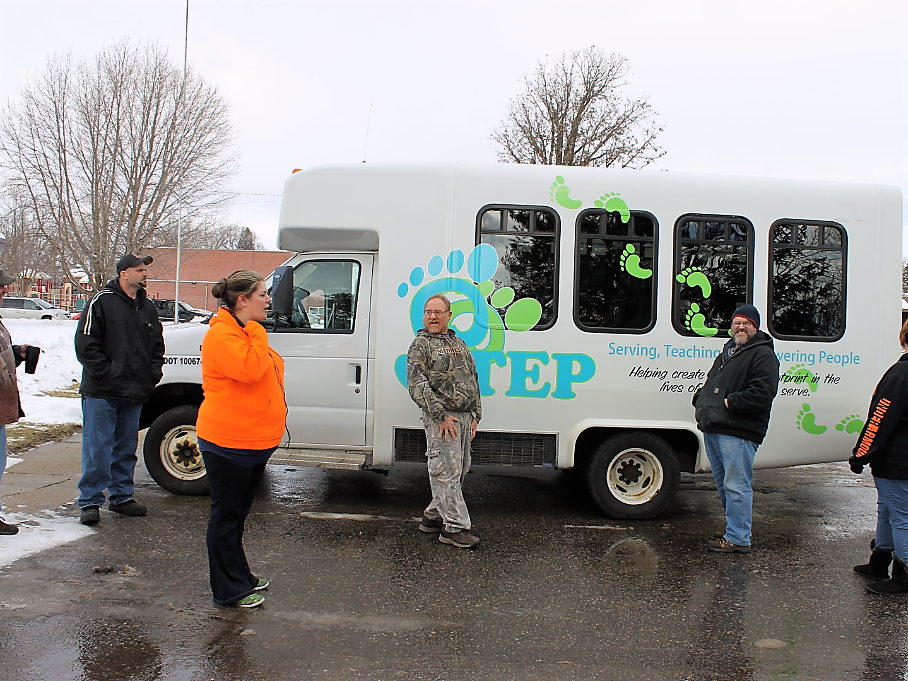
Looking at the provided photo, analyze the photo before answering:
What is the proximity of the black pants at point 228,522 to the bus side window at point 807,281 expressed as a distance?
4.28 meters

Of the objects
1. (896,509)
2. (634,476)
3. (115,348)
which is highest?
(115,348)

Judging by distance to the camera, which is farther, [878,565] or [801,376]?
[801,376]

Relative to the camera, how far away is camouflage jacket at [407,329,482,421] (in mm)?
4996

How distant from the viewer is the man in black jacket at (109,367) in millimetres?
5328

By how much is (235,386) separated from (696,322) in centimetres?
375

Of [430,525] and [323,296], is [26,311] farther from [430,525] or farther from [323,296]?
[430,525]

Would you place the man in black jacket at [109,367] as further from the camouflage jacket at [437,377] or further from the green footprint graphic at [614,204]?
the green footprint graphic at [614,204]

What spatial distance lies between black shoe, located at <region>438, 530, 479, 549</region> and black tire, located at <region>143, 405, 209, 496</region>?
7.48 feet

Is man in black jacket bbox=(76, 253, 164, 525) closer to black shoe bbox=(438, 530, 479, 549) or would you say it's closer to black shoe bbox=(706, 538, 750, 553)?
black shoe bbox=(438, 530, 479, 549)

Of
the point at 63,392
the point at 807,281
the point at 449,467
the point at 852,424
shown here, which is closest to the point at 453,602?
the point at 449,467

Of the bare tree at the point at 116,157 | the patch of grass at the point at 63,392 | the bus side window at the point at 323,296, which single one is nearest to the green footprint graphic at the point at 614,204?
the bus side window at the point at 323,296

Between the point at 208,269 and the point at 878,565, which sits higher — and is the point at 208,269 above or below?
above

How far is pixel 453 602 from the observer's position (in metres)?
4.20

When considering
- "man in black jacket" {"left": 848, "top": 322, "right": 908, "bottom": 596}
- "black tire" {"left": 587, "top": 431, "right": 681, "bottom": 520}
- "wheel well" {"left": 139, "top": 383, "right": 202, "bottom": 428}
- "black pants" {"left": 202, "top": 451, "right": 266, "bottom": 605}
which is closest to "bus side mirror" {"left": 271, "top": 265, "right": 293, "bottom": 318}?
"wheel well" {"left": 139, "top": 383, "right": 202, "bottom": 428}
